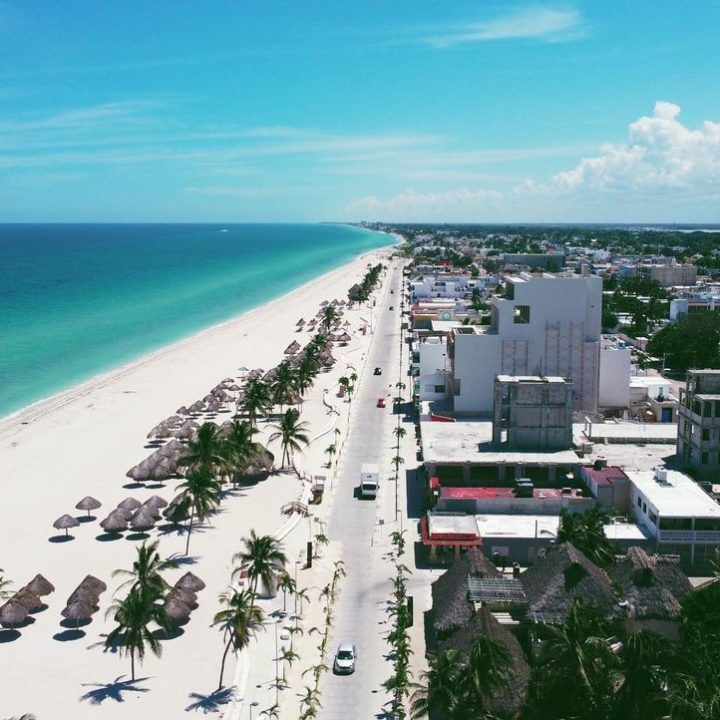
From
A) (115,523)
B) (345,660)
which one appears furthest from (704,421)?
(115,523)

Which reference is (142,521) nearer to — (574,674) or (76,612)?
(76,612)

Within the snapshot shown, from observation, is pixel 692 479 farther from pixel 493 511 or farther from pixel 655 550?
pixel 493 511

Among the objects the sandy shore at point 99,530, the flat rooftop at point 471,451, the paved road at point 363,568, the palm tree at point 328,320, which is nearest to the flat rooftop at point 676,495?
the flat rooftop at point 471,451

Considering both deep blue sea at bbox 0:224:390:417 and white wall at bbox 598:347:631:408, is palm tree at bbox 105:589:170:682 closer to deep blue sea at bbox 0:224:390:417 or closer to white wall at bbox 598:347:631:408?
white wall at bbox 598:347:631:408

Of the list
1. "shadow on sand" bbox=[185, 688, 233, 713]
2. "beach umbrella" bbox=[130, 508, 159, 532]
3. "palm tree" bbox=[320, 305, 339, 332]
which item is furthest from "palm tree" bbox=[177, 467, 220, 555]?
"palm tree" bbox=[320, 305, 339, 332]

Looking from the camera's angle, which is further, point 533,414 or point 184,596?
point 533,414

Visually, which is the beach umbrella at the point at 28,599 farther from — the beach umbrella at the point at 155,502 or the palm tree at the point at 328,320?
the palm tree at the point at 328,320
